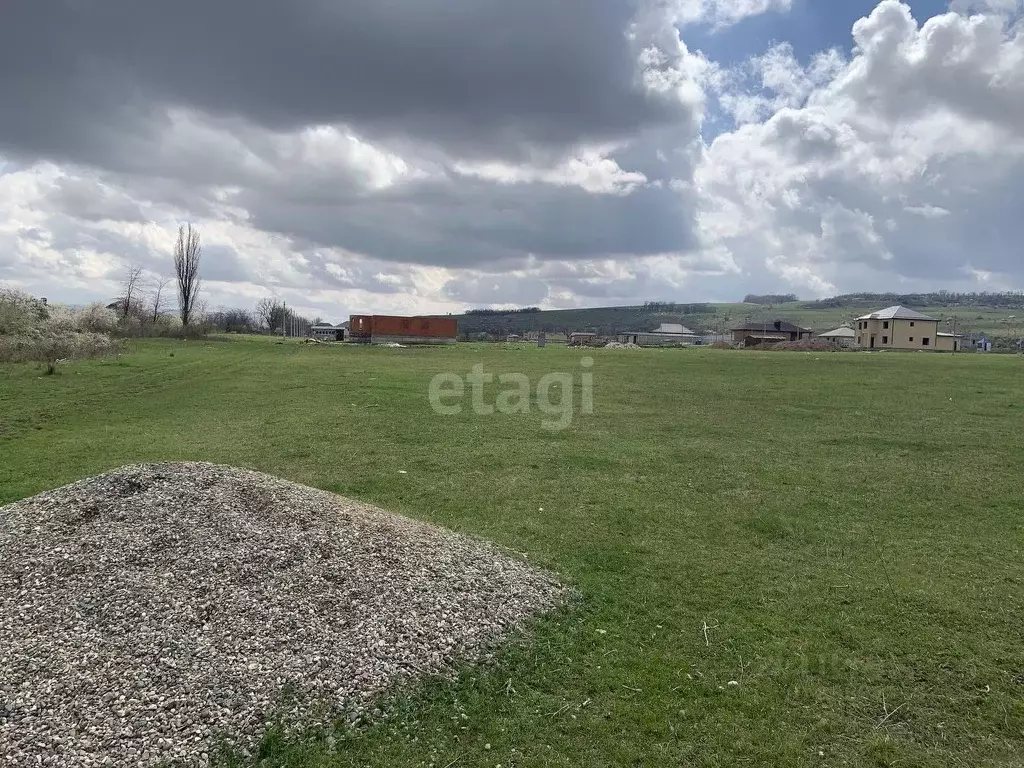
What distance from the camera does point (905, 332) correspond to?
80.7 meters

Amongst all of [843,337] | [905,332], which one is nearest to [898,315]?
[905,332]

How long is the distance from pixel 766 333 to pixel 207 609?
9934 cm

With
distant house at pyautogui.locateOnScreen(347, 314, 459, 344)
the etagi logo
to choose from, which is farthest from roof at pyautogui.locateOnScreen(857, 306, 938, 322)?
the etagi logo

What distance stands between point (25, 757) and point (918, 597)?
25.2 ft

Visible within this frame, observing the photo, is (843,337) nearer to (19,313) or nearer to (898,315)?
(898,315)

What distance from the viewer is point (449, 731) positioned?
14.8ft

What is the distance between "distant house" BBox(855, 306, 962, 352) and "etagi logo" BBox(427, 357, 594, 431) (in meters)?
65.7

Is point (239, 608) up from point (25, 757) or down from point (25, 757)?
up

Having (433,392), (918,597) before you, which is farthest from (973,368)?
(918,597)

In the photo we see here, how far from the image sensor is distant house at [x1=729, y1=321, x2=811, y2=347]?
292 ft

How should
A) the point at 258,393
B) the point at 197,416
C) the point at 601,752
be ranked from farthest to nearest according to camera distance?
the point at 258,393 → the point at 197,416 → the point at 601,752

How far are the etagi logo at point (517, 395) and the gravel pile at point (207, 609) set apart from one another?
1003cm

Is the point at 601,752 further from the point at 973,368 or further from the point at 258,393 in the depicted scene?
the point at 973,368

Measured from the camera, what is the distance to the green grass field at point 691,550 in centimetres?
455
